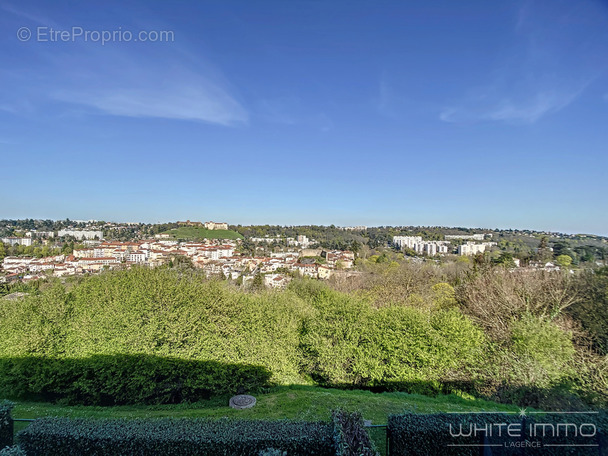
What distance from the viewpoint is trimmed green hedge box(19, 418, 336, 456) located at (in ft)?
16.7

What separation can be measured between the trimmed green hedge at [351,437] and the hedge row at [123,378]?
7.54 meters

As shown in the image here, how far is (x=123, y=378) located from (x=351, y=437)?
9691 millimetres

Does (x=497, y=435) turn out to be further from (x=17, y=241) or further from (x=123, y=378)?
(x=17, y=241)

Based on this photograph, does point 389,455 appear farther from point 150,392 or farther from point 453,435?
point 150,392

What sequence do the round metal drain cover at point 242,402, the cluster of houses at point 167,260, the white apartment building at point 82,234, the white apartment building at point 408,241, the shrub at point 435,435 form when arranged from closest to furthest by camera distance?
the shrub at point 435,435
the round metal drain cover at point 242,402
the cluster of houses at point 167,260
the white apartment building at point 408,241
the white apartment building at point 82,234

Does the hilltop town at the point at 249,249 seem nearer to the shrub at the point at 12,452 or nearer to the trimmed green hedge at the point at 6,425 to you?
the trimmed green hedge at the point at 6,425

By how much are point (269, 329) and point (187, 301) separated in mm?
3518

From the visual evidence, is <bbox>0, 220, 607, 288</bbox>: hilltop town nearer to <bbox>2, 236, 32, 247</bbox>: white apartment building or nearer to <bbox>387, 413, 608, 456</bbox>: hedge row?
<bbox>2, 236, 32, 247</bbox>: white apartment building

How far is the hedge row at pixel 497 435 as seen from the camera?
544 centimetres

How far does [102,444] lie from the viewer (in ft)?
16.8

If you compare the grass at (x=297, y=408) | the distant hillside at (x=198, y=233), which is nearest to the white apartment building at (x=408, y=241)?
the distant hillside at (x=198, y=233)

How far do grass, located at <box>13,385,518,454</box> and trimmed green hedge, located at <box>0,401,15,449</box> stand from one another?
110cm

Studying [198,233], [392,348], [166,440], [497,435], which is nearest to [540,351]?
[392,348]

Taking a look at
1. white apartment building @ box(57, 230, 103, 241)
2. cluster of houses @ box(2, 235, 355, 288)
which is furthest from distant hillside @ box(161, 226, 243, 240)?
cluster of houses @ box(2, 235, 355, 288)
